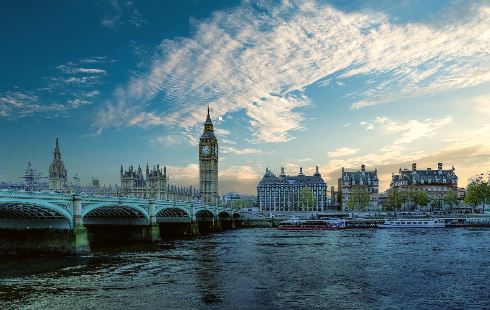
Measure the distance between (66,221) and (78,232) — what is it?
240 centimetres

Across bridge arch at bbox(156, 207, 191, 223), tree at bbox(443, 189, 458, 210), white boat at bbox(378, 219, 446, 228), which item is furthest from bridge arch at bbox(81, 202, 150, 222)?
tree at bbox(443, 189, 458, 210)

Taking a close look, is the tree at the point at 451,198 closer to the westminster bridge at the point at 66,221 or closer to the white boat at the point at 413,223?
the white boat at the point at 413,223

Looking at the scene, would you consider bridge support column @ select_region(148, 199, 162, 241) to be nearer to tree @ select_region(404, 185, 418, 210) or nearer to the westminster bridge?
the westminster bridge

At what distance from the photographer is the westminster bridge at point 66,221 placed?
170ft

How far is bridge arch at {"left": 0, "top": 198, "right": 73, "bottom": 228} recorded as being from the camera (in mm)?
47375

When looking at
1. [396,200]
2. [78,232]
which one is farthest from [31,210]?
[396,200]

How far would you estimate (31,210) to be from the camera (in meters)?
53.8

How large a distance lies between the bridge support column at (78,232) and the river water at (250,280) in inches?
95.0

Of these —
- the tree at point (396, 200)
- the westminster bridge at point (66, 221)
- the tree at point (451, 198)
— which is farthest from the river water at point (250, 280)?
the tree at point (396, 200)

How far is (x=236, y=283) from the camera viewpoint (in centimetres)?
3850

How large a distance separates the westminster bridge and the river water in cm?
486

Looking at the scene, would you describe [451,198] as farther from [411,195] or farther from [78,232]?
[78,232]

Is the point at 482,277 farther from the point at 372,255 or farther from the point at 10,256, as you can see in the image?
the point at 10,256

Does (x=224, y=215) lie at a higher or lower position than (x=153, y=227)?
lower
